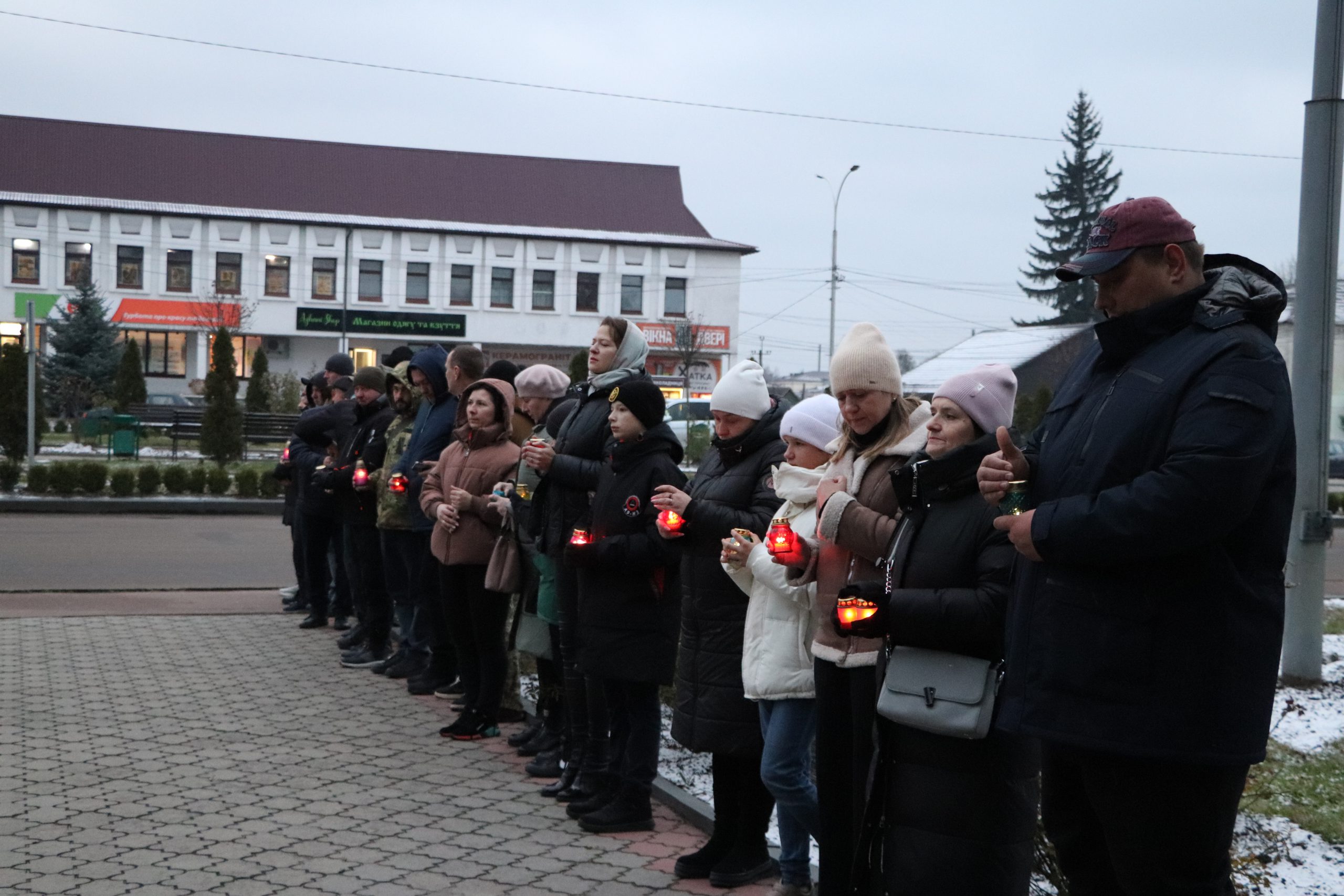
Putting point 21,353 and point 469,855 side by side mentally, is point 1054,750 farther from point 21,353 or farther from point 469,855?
point 21,353

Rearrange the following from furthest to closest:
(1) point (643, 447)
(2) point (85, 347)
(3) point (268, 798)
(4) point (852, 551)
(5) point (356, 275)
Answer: (5) point (356, 275)
(2) point (85, 347)
(3) point (268, 798)
(1) point (643, 447)
(4) point (852, 551)

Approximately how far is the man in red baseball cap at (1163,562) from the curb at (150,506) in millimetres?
19438

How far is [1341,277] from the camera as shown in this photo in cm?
4219

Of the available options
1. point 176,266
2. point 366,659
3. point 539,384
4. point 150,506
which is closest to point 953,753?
point 539,384

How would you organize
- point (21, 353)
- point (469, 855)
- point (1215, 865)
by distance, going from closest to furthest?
1. point (1215, 865)
2. point (469, 855)
3. point (21, 353)

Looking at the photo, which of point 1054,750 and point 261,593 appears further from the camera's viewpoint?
point 261,593

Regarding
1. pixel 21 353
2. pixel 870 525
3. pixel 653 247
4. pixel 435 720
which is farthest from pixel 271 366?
pixel 870 525

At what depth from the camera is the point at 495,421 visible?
781 cm

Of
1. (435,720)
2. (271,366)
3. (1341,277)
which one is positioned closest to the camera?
(435,720)

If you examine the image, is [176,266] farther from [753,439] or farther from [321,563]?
[753,439]

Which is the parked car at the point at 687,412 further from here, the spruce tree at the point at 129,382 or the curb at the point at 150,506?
the curb at the point at 150,506

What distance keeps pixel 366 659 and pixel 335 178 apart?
52524 mm

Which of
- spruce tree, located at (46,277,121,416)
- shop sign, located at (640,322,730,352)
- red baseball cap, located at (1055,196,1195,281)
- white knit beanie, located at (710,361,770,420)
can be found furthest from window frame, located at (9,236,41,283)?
red baseball cap, located at (1055,196,1195,281)

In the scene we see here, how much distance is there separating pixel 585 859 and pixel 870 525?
2.15 metres
